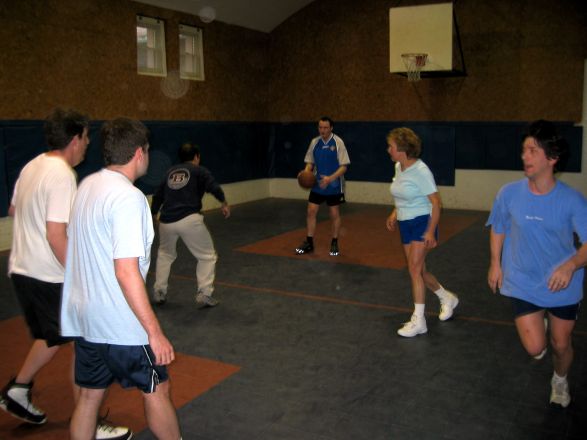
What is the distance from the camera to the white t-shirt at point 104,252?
2.37 meters

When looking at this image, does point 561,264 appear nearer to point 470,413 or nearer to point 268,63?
point 470,413

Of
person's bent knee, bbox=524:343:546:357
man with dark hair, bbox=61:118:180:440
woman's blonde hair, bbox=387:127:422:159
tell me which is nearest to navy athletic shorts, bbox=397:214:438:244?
woman's blonde hair, bbox=387:127:422:159

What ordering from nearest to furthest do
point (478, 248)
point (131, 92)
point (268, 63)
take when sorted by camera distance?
1. point (478, 248)
2. point (131, 92)
3. point (268, 63)

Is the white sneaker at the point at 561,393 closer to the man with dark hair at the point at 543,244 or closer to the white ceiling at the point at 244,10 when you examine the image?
the man with dark hair at the point at 543,244

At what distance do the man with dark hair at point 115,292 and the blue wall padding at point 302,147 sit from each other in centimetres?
754

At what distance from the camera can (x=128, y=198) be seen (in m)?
2.39

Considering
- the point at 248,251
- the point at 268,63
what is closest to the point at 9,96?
the point at 248,251

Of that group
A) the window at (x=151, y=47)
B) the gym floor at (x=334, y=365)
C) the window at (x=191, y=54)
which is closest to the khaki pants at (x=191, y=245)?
the gym floor at (x=334, y=365)

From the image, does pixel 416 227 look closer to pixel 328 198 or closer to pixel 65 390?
pixel 65 390

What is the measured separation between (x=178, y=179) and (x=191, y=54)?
25.7 ft

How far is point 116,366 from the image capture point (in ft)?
8.36

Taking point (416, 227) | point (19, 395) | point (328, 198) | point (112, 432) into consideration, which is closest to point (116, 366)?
point (112, 432)

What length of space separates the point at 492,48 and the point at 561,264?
9.98 metres

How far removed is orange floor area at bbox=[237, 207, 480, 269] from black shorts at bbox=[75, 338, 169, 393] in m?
5.18
